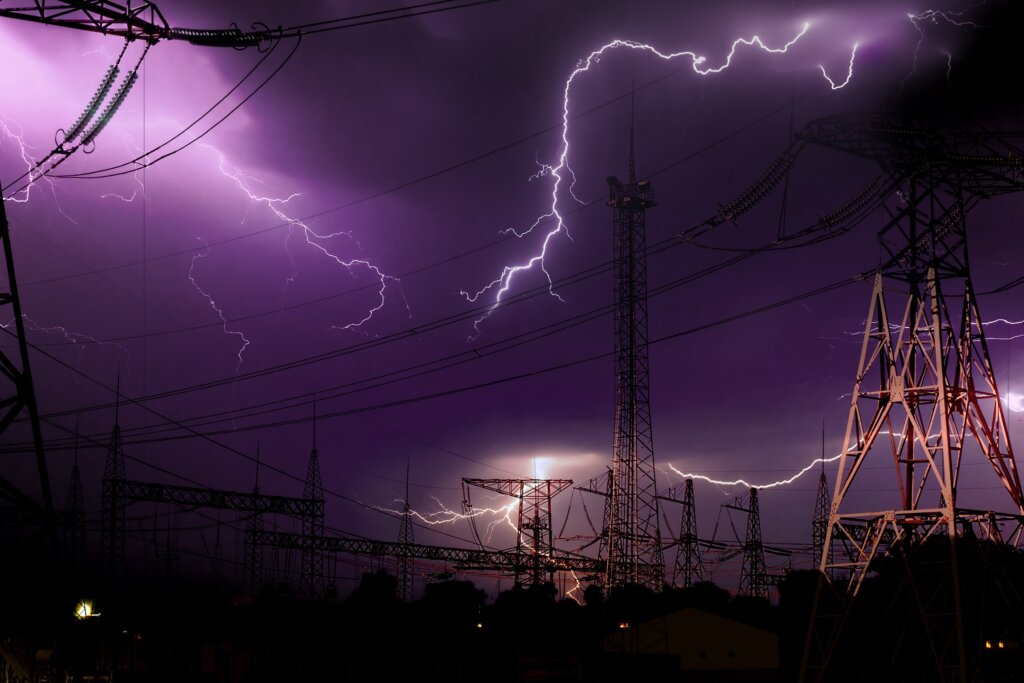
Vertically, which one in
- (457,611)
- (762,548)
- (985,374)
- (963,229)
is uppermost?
(963,229)

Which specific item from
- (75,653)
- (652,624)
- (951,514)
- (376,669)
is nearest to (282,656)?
(376,669)

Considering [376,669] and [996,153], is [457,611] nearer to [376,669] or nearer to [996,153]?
[376,669]

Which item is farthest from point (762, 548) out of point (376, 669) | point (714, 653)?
point (376, 669)

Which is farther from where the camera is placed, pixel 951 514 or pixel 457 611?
pixel 457 611

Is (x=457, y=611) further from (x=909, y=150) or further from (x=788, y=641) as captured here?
(x=909, y=150)

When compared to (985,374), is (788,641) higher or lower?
lower

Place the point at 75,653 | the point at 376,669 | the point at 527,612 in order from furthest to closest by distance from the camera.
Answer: the point at 527,612 → the point at 376,669 → the point at 75,653

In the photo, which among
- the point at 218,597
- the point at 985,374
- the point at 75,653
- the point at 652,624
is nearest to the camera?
the point at 75,653
